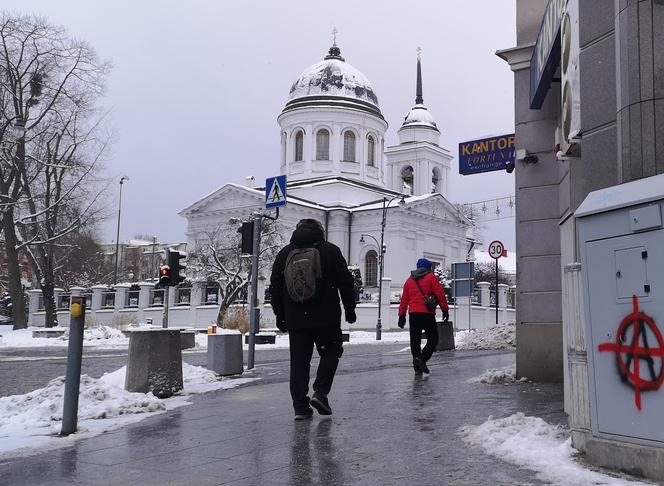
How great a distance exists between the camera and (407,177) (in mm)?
74938

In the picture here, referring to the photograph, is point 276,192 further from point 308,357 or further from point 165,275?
point 308,357

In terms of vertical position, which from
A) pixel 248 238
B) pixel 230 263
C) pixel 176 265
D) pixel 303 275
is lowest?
pixel 303 275

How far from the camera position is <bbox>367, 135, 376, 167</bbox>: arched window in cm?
6762

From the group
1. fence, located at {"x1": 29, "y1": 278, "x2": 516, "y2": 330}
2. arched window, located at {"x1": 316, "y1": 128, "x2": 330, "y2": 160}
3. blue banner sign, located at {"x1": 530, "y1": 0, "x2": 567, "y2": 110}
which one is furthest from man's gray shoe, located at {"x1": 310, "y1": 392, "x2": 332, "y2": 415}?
arched window, located at {"x1": 316, "y1": 128, "x2": 330, "y2": 160}

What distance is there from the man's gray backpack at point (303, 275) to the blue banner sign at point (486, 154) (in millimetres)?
5329

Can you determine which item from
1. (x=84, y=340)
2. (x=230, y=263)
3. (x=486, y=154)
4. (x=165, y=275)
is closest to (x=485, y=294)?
(x=230, y=263)

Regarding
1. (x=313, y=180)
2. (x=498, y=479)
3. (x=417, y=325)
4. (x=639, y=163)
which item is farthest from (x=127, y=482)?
(x=313, y=180)

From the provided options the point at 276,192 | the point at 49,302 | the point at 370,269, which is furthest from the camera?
the point at 370,269

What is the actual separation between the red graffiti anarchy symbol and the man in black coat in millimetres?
2880

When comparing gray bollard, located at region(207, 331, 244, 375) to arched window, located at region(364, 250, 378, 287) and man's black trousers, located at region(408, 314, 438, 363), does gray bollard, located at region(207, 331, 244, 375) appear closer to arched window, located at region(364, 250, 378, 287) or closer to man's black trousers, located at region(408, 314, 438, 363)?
man's black trousers, located at region(408, 314, 438, 363)

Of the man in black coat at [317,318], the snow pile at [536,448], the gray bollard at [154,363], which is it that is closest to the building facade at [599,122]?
the snow pile at [536,448]

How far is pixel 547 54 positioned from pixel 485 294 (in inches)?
1565

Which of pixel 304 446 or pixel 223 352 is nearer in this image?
pixel 304 446

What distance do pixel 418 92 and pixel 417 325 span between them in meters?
79.9
